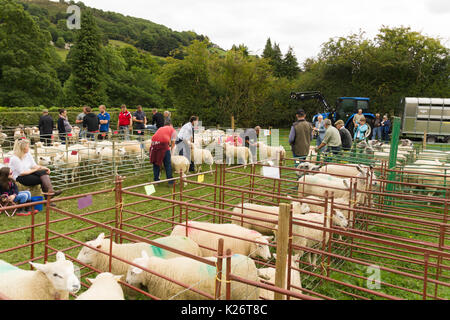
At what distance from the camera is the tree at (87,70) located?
Result: 133 feet

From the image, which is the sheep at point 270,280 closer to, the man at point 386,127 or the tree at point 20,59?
the man at point 386,127

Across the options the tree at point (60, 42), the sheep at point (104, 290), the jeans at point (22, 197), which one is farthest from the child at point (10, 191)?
the tree at point (60, 42)

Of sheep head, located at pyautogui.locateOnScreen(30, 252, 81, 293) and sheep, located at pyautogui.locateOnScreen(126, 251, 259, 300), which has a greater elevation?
sheep head, located at pyautogui.locateOnScreen(30, 252, 81, 293)

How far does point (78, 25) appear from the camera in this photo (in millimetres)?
42375

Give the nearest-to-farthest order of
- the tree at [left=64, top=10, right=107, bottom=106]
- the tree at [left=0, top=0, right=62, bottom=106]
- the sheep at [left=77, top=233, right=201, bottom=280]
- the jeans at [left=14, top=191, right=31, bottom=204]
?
1. the sheep at [left=77, top=233, right=201, bottom=280]
2. the jeans at [left=14, top=191, right=31, bottom=204]
3. the tree at [left=0, top=0, right=62, bottom=106]
4. the tree at [left=64, top=10, right=107, bottom=106]

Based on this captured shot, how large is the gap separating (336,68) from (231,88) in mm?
9729

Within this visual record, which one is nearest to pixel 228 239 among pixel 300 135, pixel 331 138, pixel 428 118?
pixel 300 135

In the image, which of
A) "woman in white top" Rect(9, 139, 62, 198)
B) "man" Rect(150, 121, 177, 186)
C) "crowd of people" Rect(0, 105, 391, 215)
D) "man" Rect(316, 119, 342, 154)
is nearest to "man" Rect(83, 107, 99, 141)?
"crowd of people" Rect(0, 105, 391, 215)

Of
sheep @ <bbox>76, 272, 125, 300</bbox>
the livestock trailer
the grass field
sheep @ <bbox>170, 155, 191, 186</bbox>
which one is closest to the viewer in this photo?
sheep @ <bbox>76, 272, 125, 300</bbox>

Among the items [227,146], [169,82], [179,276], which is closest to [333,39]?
[169,82]

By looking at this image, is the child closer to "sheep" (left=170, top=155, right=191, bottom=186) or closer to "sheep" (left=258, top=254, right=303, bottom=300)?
"sheep" (left=170, top=155, right=191, bottom=186)

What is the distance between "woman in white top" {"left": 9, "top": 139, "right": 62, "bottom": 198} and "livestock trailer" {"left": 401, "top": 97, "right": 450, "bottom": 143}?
23120 mm

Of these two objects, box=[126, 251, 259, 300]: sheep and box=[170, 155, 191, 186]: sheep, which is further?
box=[170, 155, 191, 186]: sheep

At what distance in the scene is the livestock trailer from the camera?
22094mm
